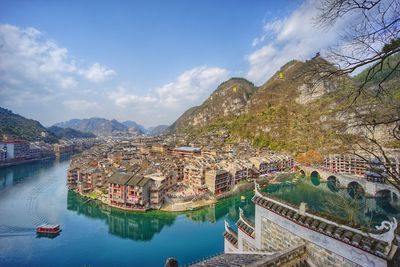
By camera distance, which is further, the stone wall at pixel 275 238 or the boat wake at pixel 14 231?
the boat wake at pixel 14 231

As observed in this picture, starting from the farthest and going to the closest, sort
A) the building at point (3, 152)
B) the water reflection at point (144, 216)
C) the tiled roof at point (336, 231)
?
the building at point (3, 152) < the water reflection at point (144, 216) < the tiled roof at point (336, 231)

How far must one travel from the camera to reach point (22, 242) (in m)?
19.8

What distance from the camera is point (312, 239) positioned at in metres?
4.18

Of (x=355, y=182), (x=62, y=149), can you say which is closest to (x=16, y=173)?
(x=62, y=149)

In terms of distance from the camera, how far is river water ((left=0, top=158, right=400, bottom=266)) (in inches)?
697

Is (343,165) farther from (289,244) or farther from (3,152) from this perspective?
(3,152)

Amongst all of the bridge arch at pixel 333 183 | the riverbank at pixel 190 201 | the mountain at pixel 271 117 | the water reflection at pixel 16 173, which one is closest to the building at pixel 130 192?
the riverbank at pixel 190 201

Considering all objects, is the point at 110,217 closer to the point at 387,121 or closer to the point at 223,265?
the point at 223,265

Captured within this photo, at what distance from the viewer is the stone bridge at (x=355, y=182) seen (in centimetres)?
3164

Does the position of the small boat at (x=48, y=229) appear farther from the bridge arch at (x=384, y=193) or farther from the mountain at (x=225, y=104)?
the mountain at (x=225, y=104)

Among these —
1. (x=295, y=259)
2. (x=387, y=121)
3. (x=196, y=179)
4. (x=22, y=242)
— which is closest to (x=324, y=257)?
(x=295, y=259)

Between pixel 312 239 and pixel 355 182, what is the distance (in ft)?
131

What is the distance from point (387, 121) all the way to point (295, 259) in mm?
2731

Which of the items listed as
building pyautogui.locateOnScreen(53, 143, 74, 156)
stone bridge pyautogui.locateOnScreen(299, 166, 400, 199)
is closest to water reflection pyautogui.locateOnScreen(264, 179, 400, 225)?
stone bridge pyautogui.locateOnScreen(299, 166, 400, 199)
